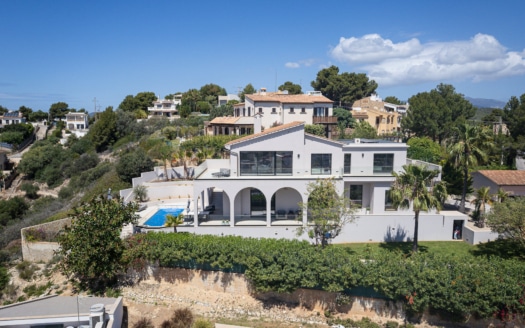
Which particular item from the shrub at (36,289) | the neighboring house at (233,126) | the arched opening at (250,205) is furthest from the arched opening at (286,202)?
the neighboring house at (233,126)

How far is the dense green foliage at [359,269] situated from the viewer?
19.1 m

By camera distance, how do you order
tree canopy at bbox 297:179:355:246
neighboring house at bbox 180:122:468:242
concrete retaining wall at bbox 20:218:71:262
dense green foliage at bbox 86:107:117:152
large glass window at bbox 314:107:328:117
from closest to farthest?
tree canopy at bbox 297:179:355:246
neighboring house at bbox 180:122:468:242
concrete retaining wall at bbox 20:218:71:262
large glass window at bbox 314:107:328:117
dense green foliage at bbox 86:107:117:152

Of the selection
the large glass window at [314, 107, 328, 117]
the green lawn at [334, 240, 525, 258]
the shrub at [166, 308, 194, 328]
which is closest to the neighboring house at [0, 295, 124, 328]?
the shrub at [166, 308, 194, 328]

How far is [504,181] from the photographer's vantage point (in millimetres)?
31891

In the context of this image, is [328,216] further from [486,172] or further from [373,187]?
[486,172]

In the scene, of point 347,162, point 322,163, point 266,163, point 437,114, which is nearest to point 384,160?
point 347,162

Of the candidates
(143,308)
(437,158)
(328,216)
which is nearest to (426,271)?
(328,216)

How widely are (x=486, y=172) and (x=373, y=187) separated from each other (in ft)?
40.7

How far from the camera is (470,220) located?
28.1 metres

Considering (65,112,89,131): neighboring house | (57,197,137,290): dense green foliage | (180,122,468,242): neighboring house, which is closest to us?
(57,197,137,290): dense green foliage

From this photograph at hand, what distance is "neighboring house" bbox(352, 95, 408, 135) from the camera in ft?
224

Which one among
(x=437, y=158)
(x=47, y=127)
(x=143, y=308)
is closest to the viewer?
(x=143, y=308)

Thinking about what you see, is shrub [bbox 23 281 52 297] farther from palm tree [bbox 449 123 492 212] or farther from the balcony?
the balcony

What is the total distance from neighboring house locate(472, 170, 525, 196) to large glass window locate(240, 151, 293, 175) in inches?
688
